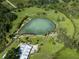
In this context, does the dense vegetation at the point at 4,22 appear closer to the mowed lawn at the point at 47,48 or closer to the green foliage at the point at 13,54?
the green foliage at the point at 13,54

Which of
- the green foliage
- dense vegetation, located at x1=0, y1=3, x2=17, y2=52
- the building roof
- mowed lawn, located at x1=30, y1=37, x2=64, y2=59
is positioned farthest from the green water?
the green foliage

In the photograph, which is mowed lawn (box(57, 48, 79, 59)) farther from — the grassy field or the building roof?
the building roof

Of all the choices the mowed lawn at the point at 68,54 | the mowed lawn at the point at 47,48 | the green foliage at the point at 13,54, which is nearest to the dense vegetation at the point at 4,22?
the green foliage at the point at 13,54

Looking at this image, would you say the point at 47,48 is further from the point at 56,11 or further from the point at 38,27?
the point at 56,11

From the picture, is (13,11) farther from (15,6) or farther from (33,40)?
(33,40)

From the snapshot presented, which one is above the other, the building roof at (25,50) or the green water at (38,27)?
the green water at (38,27)

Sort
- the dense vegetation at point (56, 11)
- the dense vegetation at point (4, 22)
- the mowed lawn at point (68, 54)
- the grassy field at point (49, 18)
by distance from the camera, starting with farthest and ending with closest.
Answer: the dense vegetation at point (4, 22)
the dense vegetation at point (56, 11)
the grassy field at point (49, 18)
the mowed lawn at point (68, 54)

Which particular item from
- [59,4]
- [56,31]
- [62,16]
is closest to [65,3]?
[59,4]

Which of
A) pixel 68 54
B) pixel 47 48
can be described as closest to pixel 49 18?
pixel 47 48
